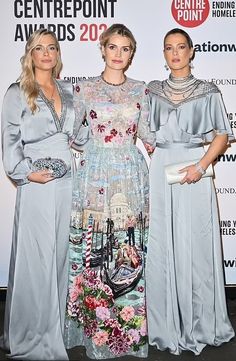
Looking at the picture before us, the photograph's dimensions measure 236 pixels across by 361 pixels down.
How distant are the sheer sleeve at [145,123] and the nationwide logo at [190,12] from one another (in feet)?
3.10

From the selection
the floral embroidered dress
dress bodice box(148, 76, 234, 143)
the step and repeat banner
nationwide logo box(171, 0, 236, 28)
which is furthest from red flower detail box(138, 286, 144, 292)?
nationwide logo box(171, 0, 236, 28)

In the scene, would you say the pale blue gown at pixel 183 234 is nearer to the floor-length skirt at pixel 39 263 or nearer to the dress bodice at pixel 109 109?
the dress bodice at pixel 109 109

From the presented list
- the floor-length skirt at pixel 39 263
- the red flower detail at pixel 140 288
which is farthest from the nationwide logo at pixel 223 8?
the red flower detail at pixel 140 288

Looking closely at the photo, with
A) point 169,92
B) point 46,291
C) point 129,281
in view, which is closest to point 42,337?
point 46,291

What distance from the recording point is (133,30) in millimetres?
3896

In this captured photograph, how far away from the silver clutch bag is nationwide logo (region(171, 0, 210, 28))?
147cm

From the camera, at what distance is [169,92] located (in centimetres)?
318

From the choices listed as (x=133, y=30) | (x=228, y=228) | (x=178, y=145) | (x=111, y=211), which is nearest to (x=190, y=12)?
(x=133, y=30)

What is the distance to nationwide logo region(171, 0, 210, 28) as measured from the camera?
12.7ft

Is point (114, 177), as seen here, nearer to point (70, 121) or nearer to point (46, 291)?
point (70, 121)

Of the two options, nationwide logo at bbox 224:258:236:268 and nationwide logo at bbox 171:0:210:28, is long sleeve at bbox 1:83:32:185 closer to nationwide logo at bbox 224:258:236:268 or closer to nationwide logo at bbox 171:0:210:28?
nationwide logo at bbox 171:0:210:28

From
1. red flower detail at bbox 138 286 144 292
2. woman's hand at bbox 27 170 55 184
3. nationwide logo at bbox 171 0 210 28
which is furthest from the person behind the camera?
nationwide logo at bbox 171 0 210 28

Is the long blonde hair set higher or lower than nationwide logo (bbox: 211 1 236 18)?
lower

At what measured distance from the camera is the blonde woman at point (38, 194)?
302 centimetres
